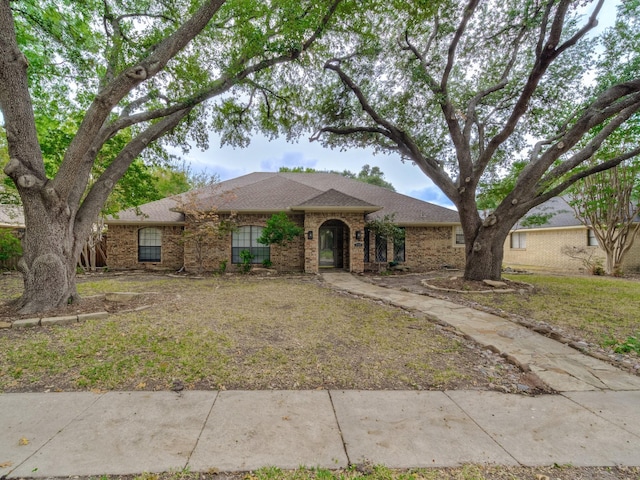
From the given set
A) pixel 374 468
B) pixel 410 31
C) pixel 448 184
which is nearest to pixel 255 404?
pixel 374 468

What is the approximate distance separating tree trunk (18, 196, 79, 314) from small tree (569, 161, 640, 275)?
19.2m

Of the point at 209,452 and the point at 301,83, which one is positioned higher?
the point at 301,83

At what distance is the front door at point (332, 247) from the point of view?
14.9 meters

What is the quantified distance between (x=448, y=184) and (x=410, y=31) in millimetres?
5172

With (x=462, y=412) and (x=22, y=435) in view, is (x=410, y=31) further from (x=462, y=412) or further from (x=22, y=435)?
(x=22, y=435)

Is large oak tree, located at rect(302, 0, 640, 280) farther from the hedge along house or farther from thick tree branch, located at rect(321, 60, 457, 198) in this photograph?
the hedge along house

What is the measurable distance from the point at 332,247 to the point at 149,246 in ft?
31.8

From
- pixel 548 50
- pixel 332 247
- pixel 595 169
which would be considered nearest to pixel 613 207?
pixel 595 169

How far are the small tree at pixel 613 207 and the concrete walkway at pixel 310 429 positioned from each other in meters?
13.7

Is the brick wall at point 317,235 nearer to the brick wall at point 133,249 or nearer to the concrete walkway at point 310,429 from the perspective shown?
the brick wall at point 133,249

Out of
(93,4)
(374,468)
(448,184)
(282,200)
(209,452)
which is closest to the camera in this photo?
(374,468)

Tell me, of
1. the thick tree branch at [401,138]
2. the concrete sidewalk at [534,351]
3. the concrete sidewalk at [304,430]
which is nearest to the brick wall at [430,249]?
the thick tree branch at [401,138]

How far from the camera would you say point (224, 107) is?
9906 millimetres

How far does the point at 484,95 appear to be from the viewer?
32.0 feet
